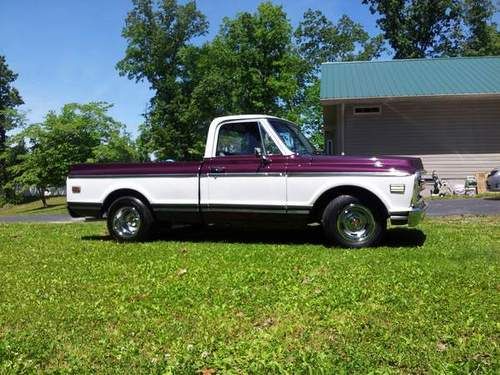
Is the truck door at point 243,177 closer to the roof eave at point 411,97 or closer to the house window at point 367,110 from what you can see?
the roof eave at point 411,97

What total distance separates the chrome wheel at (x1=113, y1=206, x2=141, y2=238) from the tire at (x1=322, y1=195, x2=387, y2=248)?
3189 mm

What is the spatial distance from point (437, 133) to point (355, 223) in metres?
12.9

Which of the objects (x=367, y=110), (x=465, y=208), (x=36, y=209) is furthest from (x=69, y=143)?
(x=465, y=208)

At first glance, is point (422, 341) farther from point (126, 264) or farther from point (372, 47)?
point (372, 47)

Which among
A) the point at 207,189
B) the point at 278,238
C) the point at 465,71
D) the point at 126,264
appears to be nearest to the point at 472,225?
the point at 278,238

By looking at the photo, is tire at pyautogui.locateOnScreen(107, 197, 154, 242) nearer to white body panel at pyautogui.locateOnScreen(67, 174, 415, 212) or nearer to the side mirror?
white body panel at pyautogui.locateOnScreen(67, 174, 415, 212)

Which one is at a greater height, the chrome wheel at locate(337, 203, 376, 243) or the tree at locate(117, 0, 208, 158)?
the tree at locate(117, 0, 208, 158)

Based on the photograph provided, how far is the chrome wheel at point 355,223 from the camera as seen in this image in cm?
812

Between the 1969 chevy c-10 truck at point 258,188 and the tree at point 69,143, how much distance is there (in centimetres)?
2984

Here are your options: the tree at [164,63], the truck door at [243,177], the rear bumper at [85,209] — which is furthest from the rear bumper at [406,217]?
the tree at [164,63]

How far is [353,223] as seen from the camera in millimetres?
8203

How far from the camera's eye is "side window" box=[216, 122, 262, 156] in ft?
29.2

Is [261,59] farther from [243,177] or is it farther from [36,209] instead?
[243,177]

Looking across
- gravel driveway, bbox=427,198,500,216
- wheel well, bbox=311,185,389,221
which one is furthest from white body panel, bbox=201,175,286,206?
gravel driveway, bbox=427,198,500,216
